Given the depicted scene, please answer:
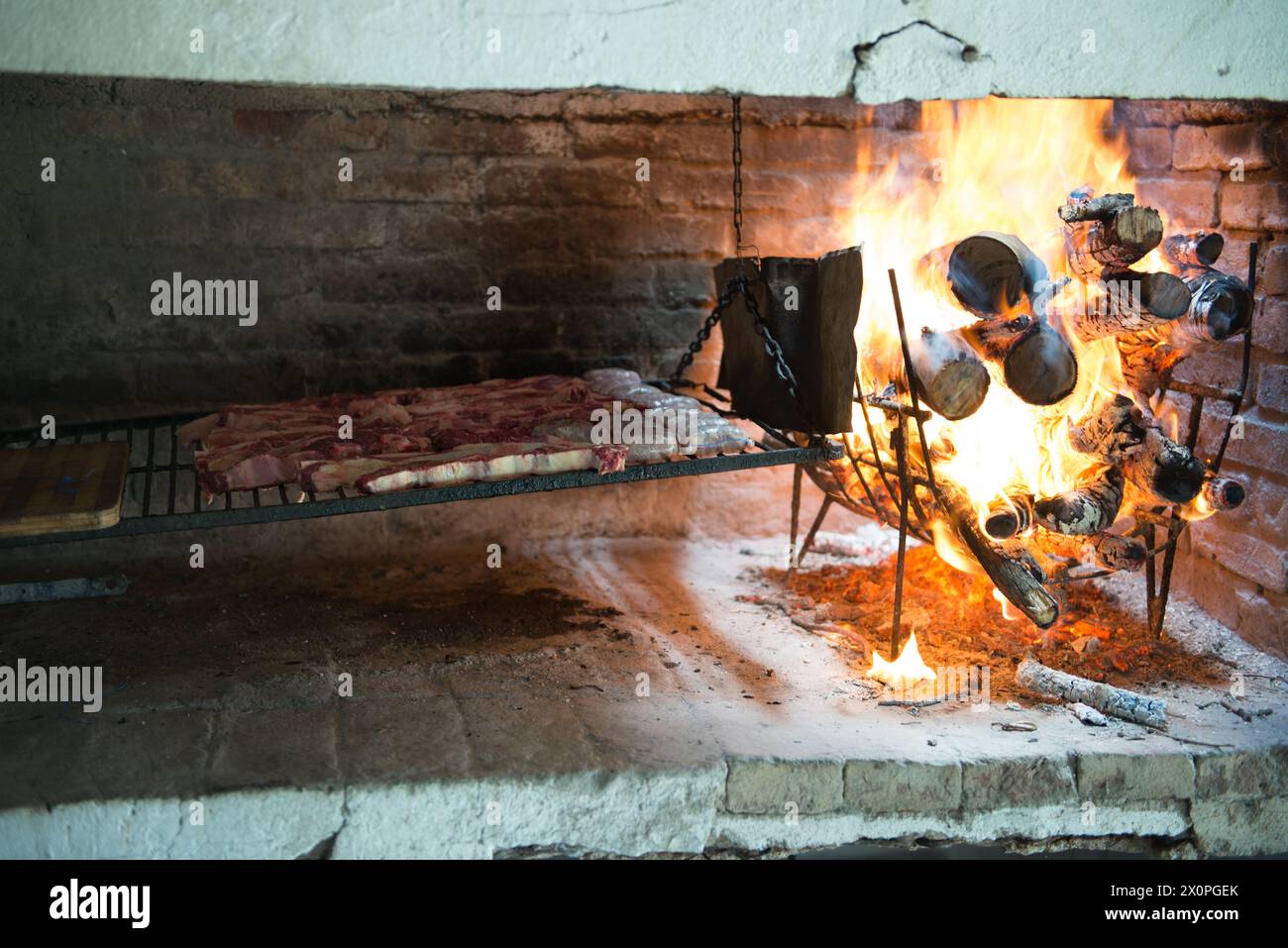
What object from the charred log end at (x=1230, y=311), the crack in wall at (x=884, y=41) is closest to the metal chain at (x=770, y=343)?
the crack in wall at (x=884, y=41)

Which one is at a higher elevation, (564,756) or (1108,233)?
(1108,233)

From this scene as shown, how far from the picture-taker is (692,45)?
9.88 ft

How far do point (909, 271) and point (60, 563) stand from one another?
330 centimetres

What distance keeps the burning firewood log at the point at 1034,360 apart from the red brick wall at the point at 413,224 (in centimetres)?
62

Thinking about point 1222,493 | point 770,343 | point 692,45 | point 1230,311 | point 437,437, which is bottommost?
point 1222,493

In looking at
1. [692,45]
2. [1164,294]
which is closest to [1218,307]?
[1164,294]

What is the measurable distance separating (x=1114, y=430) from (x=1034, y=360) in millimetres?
361

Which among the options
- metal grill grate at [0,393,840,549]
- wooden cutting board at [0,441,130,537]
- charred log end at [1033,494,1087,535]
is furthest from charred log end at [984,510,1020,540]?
wooden cutting board at [0,441,130,537]

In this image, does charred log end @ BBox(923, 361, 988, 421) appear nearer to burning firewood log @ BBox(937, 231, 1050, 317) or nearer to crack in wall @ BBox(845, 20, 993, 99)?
burning firewood log @ BBox(937, 231, 1050, 317)

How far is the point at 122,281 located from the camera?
14.1ft

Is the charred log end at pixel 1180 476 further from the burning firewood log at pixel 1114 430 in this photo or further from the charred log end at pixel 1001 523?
the charred log end at pixel 1001 523

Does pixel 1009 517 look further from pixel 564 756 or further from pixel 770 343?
pixel 564 756
